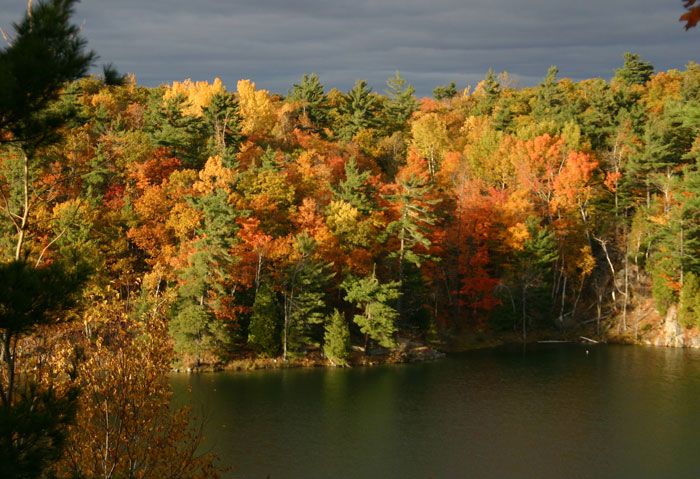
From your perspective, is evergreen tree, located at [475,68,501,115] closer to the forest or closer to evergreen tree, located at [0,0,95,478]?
the forest

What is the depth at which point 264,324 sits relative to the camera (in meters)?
49.9

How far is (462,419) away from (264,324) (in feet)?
57.9

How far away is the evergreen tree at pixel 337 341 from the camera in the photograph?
165ft

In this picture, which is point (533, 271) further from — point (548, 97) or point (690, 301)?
point (548, 97)

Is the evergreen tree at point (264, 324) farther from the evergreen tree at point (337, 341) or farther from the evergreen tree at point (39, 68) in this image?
the evergreen tree at point (39, 68)

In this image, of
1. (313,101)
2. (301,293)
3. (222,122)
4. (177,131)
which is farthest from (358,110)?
(301,293)

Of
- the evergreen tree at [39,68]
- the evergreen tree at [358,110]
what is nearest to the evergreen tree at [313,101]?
the evergreen tree at [358,110]

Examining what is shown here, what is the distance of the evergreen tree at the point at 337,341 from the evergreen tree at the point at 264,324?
386 centimetres

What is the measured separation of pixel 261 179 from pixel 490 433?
31.1 meters

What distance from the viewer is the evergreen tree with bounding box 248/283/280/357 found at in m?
49.9

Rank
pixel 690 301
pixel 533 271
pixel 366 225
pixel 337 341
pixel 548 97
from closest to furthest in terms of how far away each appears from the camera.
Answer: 1. pixel 337 341
2. pixel 366 225
3. pixel 690 301
4. pixel 533 271
5. pixel 548 97

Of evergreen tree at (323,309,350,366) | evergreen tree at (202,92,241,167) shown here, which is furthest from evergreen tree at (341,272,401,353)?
evergreen tree at (202,92,241,167)

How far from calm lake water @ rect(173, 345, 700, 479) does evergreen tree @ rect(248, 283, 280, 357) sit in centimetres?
259

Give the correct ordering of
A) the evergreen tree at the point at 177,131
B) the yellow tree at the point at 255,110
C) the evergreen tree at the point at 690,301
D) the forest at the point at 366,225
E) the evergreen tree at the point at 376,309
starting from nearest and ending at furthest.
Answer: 1. the forest at the point at 366,225
2. the evergreen tree at the point at 376,309
3. the evergreen tree at the point at 690,301
4. the evergreen tree at the point at 177,131
5. the yellow tree at the point at 255,110
